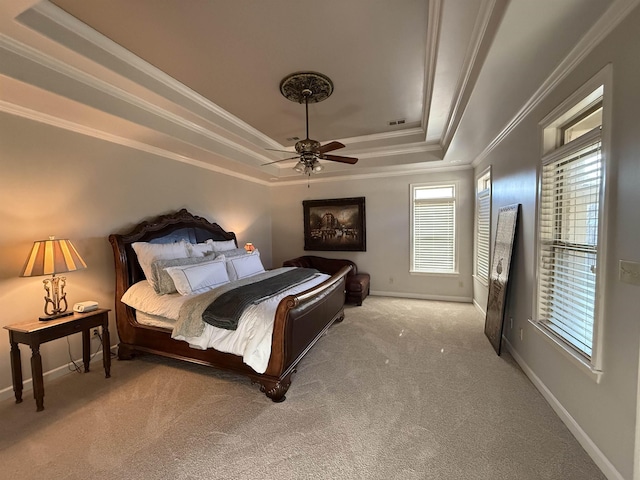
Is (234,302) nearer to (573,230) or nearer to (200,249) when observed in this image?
(200,249)

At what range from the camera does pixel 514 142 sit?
10.2ft

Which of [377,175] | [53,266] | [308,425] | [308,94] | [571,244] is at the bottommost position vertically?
[308,425]

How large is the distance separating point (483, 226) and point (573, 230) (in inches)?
94.1

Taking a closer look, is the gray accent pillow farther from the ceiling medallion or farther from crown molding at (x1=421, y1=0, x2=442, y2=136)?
crown molding at (x1=421, y1=0, x2=442, y2=136)

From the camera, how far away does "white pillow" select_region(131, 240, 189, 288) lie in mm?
3218

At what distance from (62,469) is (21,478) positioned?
20 centimetres

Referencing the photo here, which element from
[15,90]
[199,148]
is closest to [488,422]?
[199,148]

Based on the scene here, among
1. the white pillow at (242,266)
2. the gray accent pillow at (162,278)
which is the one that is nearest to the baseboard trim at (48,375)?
the gray accent pillow at (162,278)

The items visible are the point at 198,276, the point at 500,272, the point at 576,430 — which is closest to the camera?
the point at 576,430

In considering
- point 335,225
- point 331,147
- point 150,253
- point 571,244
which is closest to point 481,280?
point 571,244

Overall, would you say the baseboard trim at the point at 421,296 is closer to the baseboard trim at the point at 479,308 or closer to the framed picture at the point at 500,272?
the baseboard trim at the point at 479,308

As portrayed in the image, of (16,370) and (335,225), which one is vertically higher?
(335,225)

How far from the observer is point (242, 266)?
13.2 ft

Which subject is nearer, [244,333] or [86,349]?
[244,333]
